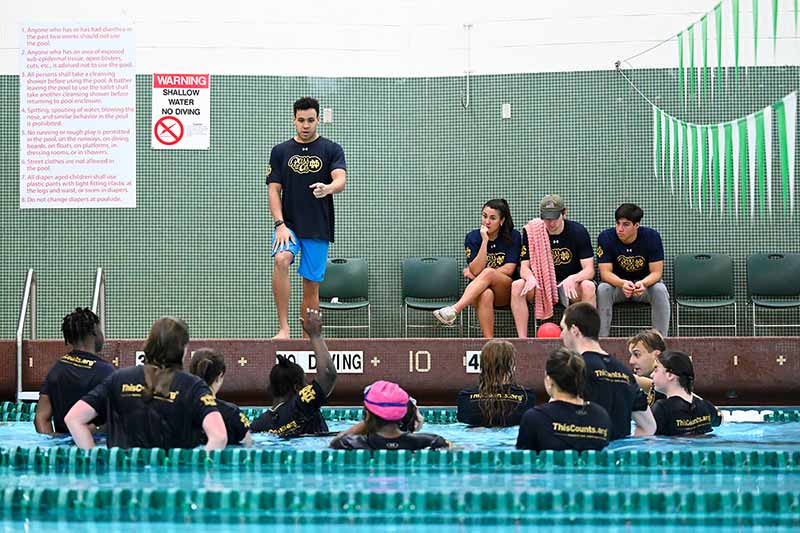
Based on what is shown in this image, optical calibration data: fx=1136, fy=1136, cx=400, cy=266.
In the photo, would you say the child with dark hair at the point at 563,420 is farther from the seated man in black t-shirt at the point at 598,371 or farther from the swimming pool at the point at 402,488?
the seated man in black t-shirt at the point at 598,371

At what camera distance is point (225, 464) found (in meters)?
5.28

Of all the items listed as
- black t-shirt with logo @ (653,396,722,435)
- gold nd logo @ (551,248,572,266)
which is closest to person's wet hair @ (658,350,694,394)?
black t-shirt with logo @ (653,396,722,435)

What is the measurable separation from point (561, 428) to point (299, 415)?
168 centimetres

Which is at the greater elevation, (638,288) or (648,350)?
(638,288)

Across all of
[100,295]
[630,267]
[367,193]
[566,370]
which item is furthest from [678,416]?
[100,295]

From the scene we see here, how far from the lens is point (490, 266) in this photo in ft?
33.6

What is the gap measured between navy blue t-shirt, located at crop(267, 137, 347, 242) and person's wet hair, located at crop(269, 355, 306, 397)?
2.69 metres

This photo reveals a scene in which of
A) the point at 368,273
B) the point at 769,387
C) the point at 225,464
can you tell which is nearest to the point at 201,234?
the point at 368,273

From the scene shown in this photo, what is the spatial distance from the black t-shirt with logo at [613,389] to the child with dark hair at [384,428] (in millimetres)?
808

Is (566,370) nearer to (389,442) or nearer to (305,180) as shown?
(389,442)

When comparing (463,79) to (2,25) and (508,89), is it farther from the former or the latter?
(2,25)

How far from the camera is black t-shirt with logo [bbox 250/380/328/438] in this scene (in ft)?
20.0

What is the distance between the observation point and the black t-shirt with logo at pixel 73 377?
20.0 ft

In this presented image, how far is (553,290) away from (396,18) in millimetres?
3468
